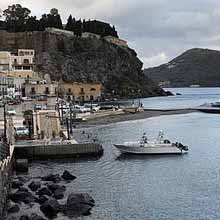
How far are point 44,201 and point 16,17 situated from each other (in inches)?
6565

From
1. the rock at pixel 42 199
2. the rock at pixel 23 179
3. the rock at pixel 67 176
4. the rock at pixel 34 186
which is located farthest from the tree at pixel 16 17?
the rock at pixel 42 199

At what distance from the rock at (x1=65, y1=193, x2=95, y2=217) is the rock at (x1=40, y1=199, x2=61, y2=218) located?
0.67 m

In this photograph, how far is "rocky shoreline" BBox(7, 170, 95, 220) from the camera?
34594 mm

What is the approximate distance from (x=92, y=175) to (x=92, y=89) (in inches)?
5011

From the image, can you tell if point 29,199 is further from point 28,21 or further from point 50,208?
point 28,21

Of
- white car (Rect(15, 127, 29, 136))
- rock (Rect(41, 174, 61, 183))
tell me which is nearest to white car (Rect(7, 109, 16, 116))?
white car (Rect(15, 127, 29, 136))

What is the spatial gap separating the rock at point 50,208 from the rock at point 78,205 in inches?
26.4

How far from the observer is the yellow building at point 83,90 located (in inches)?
6476

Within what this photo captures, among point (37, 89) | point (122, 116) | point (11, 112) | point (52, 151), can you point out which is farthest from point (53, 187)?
point (37, 89)

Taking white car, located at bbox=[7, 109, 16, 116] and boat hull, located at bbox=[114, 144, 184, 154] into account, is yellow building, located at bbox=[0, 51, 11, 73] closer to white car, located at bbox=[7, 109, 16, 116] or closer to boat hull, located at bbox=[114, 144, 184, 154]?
white car, located at bbox=[7, 109, 16, 116]

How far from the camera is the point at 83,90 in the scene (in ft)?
561

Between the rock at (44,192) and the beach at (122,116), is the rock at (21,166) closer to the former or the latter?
the rock at (44,192)

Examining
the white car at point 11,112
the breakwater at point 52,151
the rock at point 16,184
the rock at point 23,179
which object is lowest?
the rock at point 23,179

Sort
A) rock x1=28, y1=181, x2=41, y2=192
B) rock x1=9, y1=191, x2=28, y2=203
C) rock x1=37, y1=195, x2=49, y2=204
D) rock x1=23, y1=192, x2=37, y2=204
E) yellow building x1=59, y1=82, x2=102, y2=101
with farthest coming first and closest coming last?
1. yellow building x1=59, y1=82, x2=102, y2=101
2. rock x1=28, y1=181, x2=41, y2=192
3. rock x1=9, y1=191, x2=28, y2=203
4. rock x1=23, y1=192, x2=37, y2=204
5. rock x1=37, y1=195, x2=49, y2=204
